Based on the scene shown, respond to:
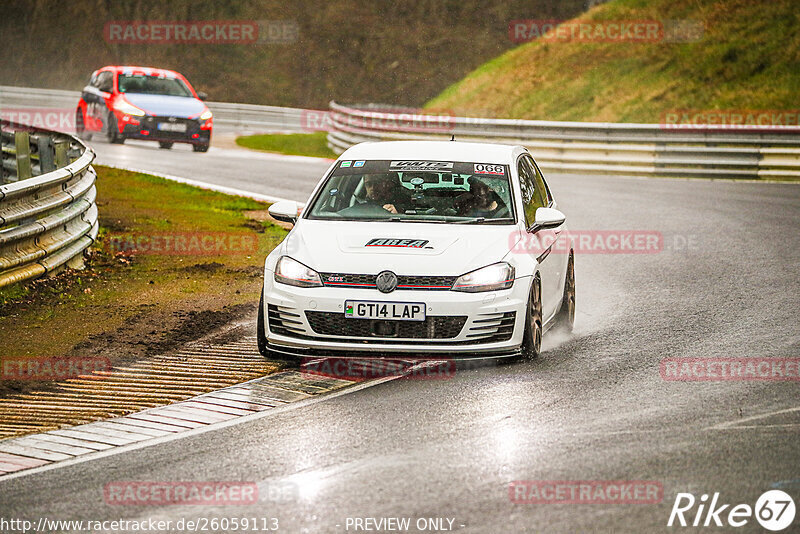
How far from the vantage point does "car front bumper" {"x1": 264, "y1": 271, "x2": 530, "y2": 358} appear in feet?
25.5

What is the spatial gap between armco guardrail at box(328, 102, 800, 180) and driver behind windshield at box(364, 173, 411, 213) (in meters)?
15.5

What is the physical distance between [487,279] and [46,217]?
5.22 metres

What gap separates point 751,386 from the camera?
24.4 ft

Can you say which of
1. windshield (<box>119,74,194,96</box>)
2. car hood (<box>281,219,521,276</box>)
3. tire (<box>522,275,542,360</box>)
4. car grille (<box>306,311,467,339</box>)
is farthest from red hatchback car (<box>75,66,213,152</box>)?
car grille (<box>306,311,467,339</box>)

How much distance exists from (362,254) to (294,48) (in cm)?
5181

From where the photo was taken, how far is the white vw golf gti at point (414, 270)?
307 inches

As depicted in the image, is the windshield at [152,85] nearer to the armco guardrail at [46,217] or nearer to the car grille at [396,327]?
the armco guardrail at [46,217]

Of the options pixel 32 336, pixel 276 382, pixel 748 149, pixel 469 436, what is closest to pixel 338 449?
pixel 469 436

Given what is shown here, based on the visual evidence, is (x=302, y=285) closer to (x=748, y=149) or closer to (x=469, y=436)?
(x=469, y=436)
